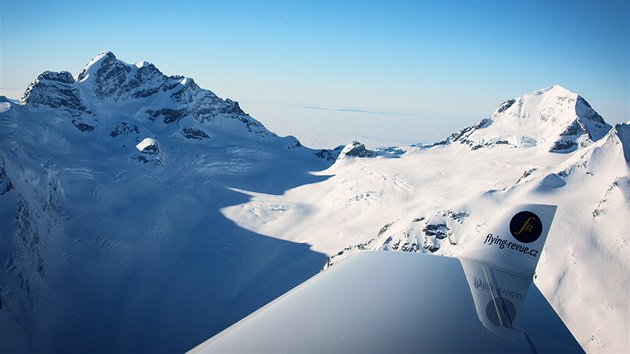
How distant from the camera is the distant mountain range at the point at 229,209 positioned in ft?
156

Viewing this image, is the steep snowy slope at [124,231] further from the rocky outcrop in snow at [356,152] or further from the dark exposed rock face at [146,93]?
the rocky outcrop in snow at [356,152]

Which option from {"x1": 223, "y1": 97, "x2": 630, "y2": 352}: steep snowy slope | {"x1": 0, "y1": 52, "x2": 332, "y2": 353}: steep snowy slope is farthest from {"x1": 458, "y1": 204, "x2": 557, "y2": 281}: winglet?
{"x1": 0, "y1": 52, "x2": 332, "y2": 353}: steep snowy slope

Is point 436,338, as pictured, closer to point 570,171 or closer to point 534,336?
point 534,336

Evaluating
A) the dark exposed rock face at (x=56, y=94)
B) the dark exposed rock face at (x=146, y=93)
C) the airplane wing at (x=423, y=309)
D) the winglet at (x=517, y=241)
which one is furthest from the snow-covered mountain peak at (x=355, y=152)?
the airplane wing at (x=423, y=309)

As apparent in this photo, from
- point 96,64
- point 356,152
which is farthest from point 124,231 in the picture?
point 96,64

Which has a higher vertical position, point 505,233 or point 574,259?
point 505,233

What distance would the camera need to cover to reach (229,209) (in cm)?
10744

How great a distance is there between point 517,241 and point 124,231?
9730 centimetres

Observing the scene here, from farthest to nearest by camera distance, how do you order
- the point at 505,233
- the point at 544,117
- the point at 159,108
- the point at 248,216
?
the point at 159,108 < the point at 544,117 < the point at 248,216 < the point at 505,233

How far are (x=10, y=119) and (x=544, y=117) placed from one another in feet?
680

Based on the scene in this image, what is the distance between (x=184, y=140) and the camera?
155500 millimetres

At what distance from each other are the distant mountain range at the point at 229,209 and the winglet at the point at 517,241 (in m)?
0.74

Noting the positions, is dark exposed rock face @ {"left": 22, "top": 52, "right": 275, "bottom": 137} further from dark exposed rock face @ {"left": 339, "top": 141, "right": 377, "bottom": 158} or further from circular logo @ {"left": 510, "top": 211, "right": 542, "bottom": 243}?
circular logo @ {"left": 510, "top": 211, "right": 542, "bottom": 243}

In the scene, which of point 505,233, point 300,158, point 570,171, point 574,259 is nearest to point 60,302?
point 505,233
